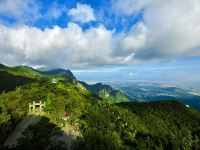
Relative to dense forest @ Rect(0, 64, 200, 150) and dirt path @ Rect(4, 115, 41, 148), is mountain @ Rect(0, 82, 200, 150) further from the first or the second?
dirt path @ Rect(4, 115, 41, 148)

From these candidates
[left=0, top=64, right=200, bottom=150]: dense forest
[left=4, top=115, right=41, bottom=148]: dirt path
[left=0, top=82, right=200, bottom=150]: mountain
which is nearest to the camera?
[left=0, top=82, right=200, bottom=150]: mountain

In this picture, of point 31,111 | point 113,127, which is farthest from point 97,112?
point 31,111

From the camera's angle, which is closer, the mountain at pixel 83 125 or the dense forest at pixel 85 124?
the mountain at pixel 83 125

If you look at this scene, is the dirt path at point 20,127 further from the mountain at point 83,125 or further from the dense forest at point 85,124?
the mountain at point 83,125

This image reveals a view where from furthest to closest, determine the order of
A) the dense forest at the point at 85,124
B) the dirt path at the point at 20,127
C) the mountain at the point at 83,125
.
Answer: the dirt path at the point at 20,127, the dense forest at the point at 85,124, the mountain at the point at 83,125

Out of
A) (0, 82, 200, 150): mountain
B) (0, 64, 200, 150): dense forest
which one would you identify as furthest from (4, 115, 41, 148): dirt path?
(0, 82, 200, 150): mountain

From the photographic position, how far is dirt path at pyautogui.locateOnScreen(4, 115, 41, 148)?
3598 inches

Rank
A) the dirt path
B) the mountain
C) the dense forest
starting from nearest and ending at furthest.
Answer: the mountain < the dense forest < the dirt path

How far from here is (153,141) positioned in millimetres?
125938

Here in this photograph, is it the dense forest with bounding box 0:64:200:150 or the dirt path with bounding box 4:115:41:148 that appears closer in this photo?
the dense forest with bounding box 0:64:200:150

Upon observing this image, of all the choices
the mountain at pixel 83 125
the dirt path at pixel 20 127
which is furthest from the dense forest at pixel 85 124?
the dirt path at pixel 20 127

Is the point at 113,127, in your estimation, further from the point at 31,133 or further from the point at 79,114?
the point at 31,133

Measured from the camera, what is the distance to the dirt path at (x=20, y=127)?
3598 inches

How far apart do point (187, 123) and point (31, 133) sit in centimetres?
→ 13749
